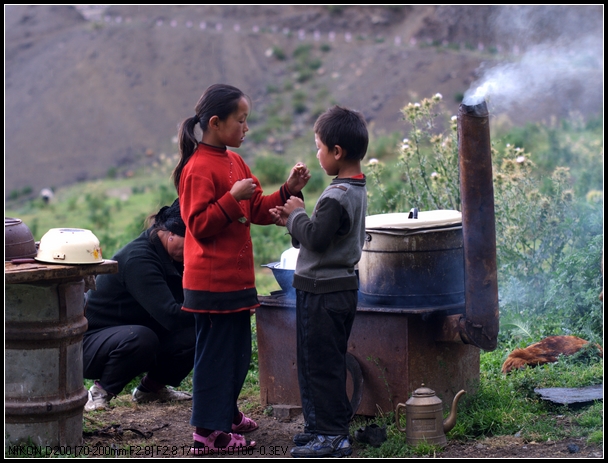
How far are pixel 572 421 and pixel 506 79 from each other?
1981mm

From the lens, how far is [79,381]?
3709 millimetres

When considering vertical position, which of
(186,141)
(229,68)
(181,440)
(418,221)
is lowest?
(181,440)

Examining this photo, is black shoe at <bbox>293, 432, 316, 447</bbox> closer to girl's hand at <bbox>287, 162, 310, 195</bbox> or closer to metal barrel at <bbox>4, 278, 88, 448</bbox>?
metal barrel at <bbox>4, 278, 88, 448</bbox>

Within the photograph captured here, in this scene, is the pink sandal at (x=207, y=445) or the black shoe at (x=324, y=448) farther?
the pink sandal at (x=207, y=445)

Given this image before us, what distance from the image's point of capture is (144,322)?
4719 millimetres

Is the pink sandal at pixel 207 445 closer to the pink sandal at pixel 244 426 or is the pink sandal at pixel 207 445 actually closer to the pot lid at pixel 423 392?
the pink sandal at pixel 244 426

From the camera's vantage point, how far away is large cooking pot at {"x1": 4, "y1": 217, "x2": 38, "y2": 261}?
12.0 feet

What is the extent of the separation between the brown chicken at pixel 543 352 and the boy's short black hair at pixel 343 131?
2.15 meters

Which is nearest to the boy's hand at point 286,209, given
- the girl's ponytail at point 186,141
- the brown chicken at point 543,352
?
the girl's ponytail at point 186,141

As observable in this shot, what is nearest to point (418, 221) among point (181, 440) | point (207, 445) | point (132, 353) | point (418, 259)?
point (418, 259)

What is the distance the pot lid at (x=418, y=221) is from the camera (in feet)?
12.9

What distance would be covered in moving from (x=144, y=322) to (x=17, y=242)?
124 centimetres

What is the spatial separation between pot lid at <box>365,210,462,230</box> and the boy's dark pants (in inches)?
21.5

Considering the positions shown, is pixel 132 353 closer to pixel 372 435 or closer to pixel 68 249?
pixel 68 249
